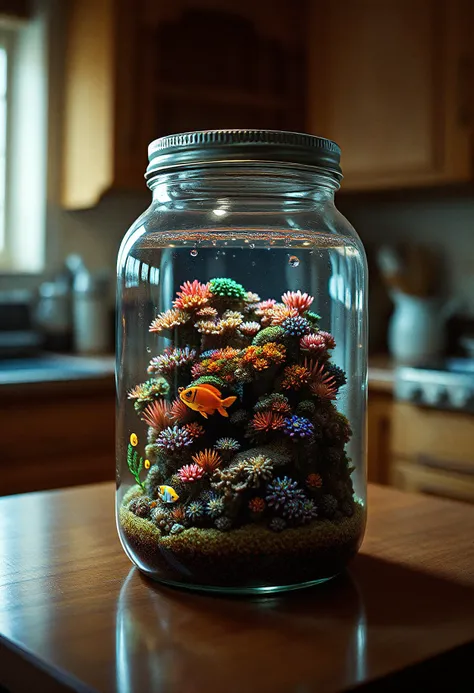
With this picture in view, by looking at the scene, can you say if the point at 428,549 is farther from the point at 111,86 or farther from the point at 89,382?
the point at 111,86

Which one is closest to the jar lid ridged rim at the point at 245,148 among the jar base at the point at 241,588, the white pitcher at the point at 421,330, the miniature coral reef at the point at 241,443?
the miniature coral reef at the point at 241,443

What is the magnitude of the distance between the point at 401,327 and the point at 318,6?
109 cm

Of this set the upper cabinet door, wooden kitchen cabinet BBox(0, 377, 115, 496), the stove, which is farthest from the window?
the stove

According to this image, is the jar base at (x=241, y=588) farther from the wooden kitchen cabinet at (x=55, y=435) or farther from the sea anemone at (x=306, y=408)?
the wooden kitchen cabinet at (x=55, y=435)

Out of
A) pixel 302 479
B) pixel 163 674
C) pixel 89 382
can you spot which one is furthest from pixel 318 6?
pixel 163 674

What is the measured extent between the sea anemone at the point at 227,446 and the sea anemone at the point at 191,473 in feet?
0.07

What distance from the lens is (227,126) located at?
2.91m

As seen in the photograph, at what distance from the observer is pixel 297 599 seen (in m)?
0.68

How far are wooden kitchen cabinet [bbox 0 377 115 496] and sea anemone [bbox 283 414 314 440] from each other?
1495 mm

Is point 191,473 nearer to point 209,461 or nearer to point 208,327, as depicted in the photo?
point 209,461

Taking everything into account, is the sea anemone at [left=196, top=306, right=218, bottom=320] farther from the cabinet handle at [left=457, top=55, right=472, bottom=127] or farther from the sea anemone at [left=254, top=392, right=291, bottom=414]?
the cabinet handle at [left=457, top=55, right=472, bottom=127]

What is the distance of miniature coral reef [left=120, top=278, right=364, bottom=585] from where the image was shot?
67 cm

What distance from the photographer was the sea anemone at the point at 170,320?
2.36ft

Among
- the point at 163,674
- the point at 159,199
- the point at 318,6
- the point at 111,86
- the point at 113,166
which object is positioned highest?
the point at 318,6
